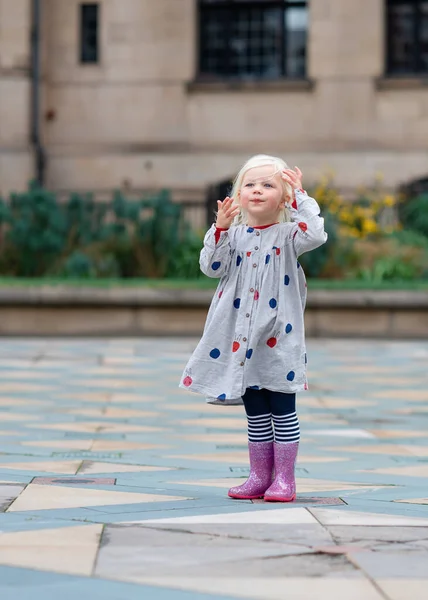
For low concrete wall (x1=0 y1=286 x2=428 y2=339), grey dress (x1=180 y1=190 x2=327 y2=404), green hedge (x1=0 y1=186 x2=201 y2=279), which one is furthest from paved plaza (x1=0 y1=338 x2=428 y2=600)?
green hedge (x1=0 y1=186 x2=201 y2=279)

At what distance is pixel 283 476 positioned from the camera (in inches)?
203

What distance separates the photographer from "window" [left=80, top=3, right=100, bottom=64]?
20.1m

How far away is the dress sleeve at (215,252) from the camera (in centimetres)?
523

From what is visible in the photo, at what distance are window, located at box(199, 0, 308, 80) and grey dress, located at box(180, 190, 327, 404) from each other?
15008 mm

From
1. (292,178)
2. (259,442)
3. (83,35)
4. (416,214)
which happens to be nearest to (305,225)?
(292,178)

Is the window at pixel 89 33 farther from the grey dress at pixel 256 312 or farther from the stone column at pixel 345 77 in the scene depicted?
the grey dress at pixel 256 312

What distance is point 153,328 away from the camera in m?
14.4

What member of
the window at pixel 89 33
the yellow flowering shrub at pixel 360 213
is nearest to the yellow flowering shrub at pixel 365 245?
the yellow flowering shrub at pixel 360 213

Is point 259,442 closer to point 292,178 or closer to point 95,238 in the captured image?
point 292,178

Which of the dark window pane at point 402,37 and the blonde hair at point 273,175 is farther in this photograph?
the dark window pane at point 402,37

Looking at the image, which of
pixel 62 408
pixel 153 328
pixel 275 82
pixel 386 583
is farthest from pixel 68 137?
pixel 386 583

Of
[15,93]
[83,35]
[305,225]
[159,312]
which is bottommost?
[159,312]

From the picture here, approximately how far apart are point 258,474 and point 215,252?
2.90ft

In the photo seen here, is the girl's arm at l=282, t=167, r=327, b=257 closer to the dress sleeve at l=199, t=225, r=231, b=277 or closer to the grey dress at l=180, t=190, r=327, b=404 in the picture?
the grey dress at l=180, t=190, r=327, b=404
